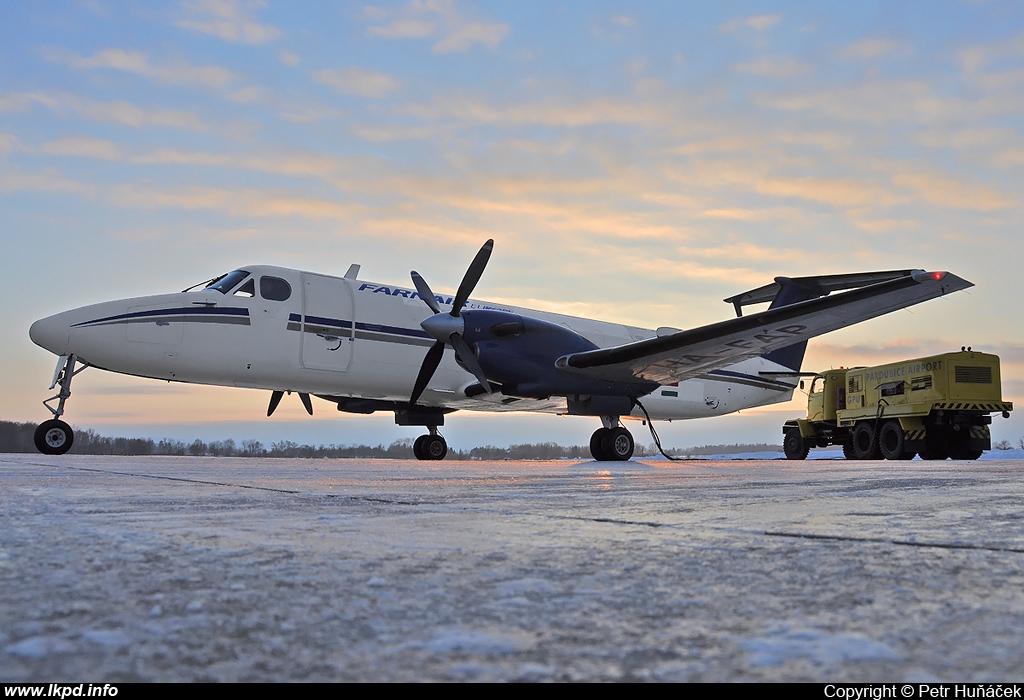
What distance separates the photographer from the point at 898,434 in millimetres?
22328

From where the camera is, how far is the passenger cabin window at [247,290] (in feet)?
43.3

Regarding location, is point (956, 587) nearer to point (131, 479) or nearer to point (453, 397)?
point (131, 479)

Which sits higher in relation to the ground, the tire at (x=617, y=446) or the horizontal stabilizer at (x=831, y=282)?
the horizontal stabilizer at (x=831, y=282)

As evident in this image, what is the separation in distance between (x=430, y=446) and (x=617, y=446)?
5.70 metres

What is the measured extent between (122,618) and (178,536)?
112 cm

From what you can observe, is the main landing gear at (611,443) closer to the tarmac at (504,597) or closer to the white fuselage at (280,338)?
the white fuselage at (280,338)

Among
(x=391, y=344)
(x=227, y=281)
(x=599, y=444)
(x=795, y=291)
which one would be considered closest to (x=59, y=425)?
(x=227, y=281)

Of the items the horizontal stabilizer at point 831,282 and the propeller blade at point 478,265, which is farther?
the horizontal stabilizer at point 831,282

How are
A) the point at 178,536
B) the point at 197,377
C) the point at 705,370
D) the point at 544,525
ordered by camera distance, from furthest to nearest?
the point at 705,370 → the point at 197,377 → the point at 544,525 → the point at 178,536

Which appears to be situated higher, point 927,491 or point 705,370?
point 705,370

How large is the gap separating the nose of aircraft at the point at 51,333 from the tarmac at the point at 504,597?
10.3m

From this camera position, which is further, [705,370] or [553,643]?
[705,370]

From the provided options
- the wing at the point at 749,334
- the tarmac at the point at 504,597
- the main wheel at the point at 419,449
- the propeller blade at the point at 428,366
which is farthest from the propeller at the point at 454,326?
the tarmac at the point at 504,597

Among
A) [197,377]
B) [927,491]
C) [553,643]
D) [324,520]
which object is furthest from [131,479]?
[197,377]
